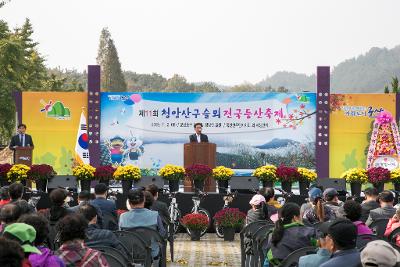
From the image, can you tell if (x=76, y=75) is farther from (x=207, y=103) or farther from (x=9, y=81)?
(x=207, y=103)

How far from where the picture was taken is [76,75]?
172 metres

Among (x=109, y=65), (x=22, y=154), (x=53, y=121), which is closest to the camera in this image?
(x=22, y=154)

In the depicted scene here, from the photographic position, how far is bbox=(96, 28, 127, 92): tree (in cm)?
11556

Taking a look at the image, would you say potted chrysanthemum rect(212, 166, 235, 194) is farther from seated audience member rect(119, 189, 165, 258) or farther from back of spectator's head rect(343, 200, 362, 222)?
back of spectator's head rect(343, 200, 362, 222)

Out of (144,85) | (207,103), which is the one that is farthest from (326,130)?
(144,85)

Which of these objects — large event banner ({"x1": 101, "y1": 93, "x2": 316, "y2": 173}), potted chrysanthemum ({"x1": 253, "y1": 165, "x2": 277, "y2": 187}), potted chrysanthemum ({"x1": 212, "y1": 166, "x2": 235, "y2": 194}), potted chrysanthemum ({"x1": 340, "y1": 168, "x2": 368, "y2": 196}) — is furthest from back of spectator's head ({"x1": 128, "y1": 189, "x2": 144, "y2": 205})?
large event banner ({"x1": 101, "y1": 93, "x2": 316, "y2": 173})

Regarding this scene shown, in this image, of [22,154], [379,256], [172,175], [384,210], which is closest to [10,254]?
[379,256]

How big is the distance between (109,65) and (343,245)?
112m

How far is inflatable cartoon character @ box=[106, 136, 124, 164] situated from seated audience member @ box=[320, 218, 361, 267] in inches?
887

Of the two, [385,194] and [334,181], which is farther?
[334,181]

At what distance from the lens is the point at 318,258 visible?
6.62m

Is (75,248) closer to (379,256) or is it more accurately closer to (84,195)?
→ (379,256)

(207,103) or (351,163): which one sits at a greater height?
(207,103)

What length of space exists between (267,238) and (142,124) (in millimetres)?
19578
